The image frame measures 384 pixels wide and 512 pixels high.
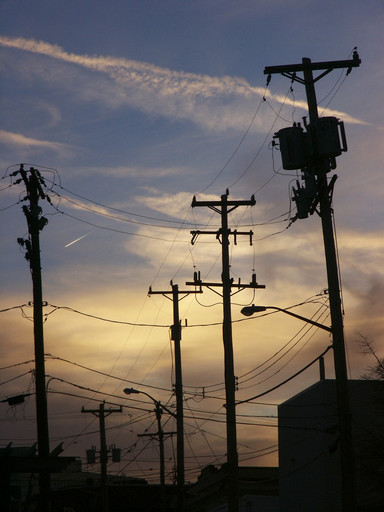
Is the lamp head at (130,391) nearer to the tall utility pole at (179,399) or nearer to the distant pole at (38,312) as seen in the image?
the tall utility pole at (179,399)

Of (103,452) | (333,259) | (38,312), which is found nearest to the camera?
(333,259)

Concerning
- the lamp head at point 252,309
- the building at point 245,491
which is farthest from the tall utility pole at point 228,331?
the building at point 245,491

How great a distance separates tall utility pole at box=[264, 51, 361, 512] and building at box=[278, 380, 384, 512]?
484 inches

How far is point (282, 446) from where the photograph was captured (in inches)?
1785

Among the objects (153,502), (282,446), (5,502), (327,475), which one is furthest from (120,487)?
(5,502)

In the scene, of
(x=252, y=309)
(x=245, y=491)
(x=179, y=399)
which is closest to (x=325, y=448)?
(x=179, y=399)

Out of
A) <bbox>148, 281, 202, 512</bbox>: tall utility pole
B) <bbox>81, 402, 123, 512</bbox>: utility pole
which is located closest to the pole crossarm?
Answer: <bbox>148, 281, 202, 512</bbox>: tall utility pole

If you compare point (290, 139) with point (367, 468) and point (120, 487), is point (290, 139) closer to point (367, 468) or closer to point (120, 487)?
point (367, 468)

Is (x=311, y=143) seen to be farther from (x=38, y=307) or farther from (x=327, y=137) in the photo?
(x=38, y=307)

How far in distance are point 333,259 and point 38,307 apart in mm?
10826

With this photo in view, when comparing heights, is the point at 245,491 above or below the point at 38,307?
below

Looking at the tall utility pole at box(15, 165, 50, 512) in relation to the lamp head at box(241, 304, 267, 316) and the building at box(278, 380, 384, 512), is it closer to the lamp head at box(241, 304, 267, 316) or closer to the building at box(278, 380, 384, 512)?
the lamp head at box(241, 304, 267, 316)

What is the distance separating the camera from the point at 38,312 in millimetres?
26688

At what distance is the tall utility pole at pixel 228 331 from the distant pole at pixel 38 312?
25.3 feet
